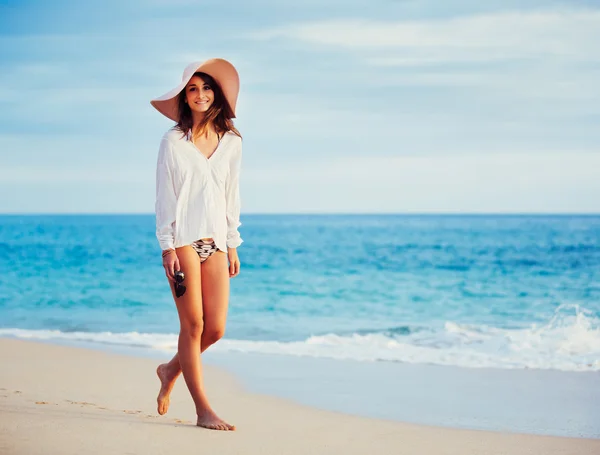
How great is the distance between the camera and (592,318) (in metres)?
12.4

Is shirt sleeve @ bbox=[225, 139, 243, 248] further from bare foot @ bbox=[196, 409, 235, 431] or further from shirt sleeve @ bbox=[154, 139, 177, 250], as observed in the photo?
bare foot @ bbox=[196, 409, 235, 431]

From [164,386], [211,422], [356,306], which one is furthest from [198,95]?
[356,306]

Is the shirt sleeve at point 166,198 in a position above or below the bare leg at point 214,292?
above

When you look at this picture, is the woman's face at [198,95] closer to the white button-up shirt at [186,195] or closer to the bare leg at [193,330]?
the white button-up shirt at [186,195]

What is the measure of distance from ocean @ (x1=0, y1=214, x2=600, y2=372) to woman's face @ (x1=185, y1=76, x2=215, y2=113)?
4.19 meters

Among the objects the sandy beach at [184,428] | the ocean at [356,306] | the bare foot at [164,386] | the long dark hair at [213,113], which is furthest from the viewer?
the ocean at [356,306]

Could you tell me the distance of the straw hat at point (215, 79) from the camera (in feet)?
12.6

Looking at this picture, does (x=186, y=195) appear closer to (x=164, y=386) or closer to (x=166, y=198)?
(x=166, y=198)

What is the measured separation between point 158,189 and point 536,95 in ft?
77.3

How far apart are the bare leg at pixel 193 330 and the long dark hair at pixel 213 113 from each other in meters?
0.68

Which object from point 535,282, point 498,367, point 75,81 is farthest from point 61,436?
point 75,81

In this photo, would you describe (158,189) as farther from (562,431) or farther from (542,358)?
(542,358)

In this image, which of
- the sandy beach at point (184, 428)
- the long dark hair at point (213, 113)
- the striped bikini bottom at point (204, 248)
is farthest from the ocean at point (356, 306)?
the long dark hair at point (213, 113)

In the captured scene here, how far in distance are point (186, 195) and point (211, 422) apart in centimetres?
120
